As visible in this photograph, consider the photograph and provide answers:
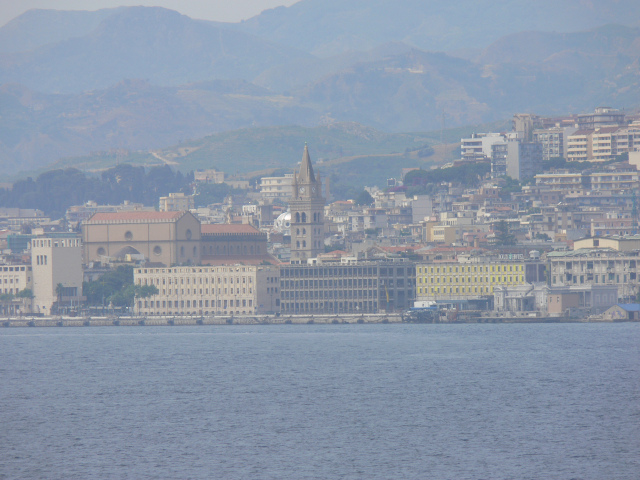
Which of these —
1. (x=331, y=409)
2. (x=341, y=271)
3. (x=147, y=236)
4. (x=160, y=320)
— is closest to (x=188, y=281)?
(x=160, y=320)

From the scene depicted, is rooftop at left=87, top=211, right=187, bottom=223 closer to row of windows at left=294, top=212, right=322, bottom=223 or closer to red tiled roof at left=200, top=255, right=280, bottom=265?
red tiled roof at left=200, top=255, right=280, bottom=265

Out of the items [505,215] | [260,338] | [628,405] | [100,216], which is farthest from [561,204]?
[628,405]

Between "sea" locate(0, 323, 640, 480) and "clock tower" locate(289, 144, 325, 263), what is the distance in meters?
54.5

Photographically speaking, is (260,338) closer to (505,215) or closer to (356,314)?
(356,314)

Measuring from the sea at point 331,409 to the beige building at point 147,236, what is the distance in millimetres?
53155

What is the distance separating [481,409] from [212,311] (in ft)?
273

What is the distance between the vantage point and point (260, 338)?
400ft

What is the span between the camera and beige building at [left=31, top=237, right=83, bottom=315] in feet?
515

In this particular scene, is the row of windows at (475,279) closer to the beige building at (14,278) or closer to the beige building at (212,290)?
the beige building at (212,290)

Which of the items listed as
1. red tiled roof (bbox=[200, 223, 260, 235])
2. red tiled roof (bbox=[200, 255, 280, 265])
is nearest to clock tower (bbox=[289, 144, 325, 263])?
red tiled roof (bbox=[200, 255, 280, 265])

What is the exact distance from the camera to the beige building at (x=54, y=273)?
515 feet

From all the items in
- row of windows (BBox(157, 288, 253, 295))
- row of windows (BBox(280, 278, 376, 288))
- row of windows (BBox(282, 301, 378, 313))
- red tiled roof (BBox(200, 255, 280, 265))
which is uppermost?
red tiled roof (BBox(200, 255, 280, 265))

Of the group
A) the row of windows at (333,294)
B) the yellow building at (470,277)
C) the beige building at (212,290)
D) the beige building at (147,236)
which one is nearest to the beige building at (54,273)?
the beige building at (212,290)

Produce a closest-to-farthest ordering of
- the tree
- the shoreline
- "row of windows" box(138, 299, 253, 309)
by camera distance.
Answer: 1. the shoreline
2. "row of windows" box(138, 299, 253, 309)
3. the tree
